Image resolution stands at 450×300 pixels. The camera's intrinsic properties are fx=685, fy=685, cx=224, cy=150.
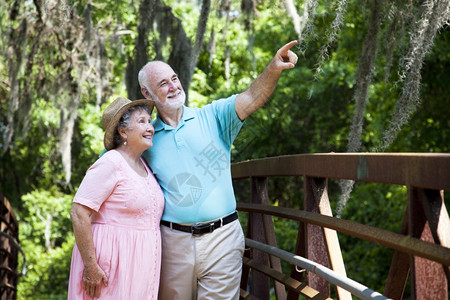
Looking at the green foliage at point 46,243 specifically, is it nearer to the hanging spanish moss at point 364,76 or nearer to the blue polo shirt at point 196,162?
the hanging spanish moss at point 364,76

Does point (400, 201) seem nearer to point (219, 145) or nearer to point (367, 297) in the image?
point (219, 145)

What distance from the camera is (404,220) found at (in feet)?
5.87

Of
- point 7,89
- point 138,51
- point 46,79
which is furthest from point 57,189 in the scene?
point 138,51

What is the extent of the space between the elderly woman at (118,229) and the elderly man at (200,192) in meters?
0.08

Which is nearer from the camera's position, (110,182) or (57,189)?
(110,182)

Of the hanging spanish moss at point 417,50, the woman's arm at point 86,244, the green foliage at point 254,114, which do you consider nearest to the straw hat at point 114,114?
the woman's arm at point 86,244

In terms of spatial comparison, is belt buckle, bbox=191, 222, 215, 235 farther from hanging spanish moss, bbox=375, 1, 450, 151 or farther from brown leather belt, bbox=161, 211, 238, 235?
hanging spanish moss, bbox=375, 1, 450, 151

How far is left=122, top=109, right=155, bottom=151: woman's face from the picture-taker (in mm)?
2744

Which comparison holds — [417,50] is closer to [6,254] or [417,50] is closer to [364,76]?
[364,76]

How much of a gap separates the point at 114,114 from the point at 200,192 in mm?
474

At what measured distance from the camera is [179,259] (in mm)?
2793

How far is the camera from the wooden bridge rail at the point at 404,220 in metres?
1.58

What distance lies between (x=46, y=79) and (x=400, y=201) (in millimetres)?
4972

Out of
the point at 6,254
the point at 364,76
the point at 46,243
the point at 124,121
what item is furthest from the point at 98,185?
the point at 46,243
